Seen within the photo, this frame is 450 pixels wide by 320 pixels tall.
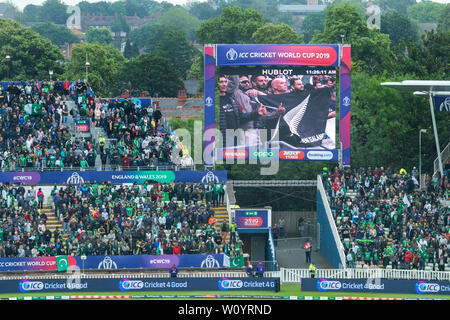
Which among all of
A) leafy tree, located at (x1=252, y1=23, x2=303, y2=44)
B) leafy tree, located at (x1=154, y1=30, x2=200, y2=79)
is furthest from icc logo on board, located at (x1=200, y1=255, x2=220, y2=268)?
leafy tree, located at (x1=154, y1=30, x2=200, y2=79)

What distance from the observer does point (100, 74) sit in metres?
Result: 122

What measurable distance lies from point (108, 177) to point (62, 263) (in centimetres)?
826

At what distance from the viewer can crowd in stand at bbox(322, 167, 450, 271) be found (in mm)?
48875

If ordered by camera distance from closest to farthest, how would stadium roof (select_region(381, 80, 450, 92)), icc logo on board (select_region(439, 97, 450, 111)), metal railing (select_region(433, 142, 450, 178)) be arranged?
stadium roof (select_region(381, 80, 450, 92)) → icc logo on board (select_region(439, 97, 450, 111)) → metal railing (select_region(433, 142, 450, 178))

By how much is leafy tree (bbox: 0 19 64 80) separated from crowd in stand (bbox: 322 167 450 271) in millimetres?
53368

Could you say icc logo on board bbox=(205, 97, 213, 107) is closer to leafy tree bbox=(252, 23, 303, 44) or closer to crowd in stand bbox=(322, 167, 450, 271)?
crowd in stand bbox=(322, 167, 450, 271)

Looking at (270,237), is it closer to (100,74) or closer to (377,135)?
(377,135)

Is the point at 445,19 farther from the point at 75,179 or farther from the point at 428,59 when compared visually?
the point at 75,179

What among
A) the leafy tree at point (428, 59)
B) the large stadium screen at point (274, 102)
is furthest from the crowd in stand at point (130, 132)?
the leafy tree at point (428, 59)

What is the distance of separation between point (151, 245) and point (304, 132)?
12565 mm

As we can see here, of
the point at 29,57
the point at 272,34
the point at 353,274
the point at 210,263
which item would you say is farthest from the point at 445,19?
the point at 210,263

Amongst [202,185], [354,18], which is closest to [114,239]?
[202,185]
